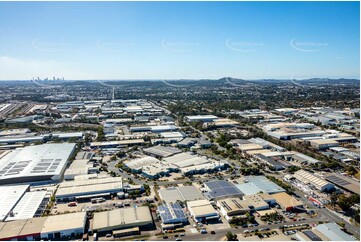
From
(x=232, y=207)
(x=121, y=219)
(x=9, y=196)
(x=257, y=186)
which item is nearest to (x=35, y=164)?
(x=9, y=196)

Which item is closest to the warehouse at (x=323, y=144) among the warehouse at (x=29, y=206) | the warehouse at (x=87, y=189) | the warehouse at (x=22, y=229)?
the warehouse at (x=87, y=189)

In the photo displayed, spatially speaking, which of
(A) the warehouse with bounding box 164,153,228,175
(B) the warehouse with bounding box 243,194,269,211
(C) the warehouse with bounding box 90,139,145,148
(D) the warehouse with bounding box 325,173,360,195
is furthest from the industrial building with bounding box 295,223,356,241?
(C) the warehouse with bounding box 90,139,145,148

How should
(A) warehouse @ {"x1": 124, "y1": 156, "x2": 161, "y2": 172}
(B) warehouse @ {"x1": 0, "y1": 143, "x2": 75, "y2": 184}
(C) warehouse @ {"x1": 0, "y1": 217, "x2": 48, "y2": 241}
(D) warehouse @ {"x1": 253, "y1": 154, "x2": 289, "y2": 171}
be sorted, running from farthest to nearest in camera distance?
(D) warehouse @ {"x1": 253, "y1": 154, "x2": 289, "y2": 171} < (A) warehouse @ {"x1": 124, "y1": 156, "x2": 161, "y2": 172} < (B) warehouse @ {"x1": 0, "y1": 143, "x2": 75, "y2": 184} < (C) warehouse @ {"x1": 0, "y1": 217, "x2": 48, "y2": 241}

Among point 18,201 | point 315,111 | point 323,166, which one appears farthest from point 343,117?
point 18,201

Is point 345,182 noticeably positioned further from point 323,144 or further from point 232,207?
point 323,144

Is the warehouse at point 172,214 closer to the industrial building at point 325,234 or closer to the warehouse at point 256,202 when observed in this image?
the warehouse at point 256,202

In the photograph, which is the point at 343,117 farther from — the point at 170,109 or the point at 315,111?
the point at 170,109

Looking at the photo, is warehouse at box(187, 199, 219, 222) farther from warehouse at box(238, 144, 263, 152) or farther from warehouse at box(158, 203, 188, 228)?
warehouse at box(238, 144, 263, 152)
